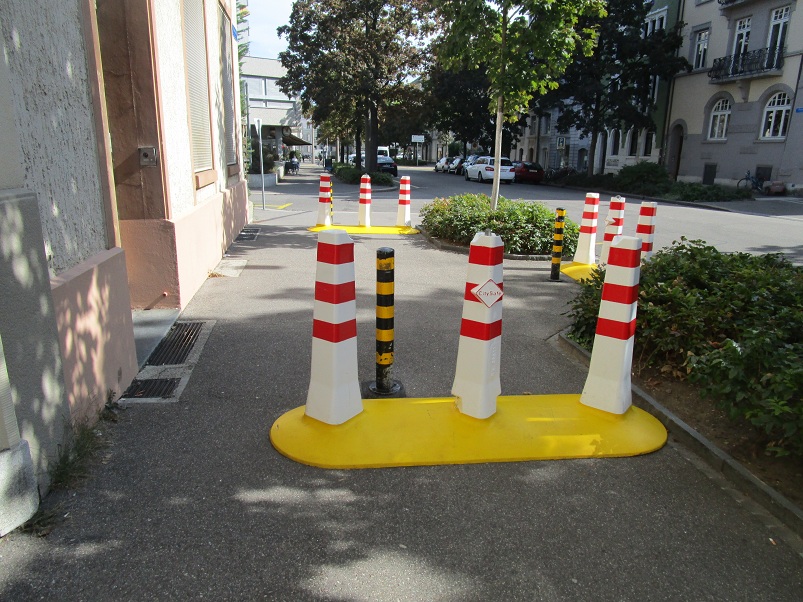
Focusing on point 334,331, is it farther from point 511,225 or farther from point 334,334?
point 511,225

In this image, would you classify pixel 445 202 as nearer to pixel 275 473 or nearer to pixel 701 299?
pixel 701 299

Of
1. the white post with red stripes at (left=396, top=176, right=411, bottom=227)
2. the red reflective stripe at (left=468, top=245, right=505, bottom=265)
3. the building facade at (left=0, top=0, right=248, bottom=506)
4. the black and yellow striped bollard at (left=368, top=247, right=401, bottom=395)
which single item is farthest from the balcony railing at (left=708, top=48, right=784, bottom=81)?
the black and yellow striped bollard at (left=368, top=247, right=401, bottom=395)

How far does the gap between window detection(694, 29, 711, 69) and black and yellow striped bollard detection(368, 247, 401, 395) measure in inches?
1382

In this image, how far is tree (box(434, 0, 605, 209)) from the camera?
10.5m

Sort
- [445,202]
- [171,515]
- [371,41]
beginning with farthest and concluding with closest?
[371,41], [445,202], [171,515]

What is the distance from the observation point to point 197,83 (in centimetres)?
882

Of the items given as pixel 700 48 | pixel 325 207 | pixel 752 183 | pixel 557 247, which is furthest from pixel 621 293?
pixel 700 48

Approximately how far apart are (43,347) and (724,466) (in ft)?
12.8

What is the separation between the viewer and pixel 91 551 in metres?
2.80

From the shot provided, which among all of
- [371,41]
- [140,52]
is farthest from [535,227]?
[371,41]

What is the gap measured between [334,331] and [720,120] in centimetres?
3399

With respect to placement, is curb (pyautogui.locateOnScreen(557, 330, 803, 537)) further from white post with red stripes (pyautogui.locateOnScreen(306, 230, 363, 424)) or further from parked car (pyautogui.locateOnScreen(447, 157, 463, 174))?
parked car (pyautogui.locateOnScreen(447, 157, 463, 174))

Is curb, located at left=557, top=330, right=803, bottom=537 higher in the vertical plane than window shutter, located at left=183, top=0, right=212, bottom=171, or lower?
lower

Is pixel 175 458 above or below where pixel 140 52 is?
below
